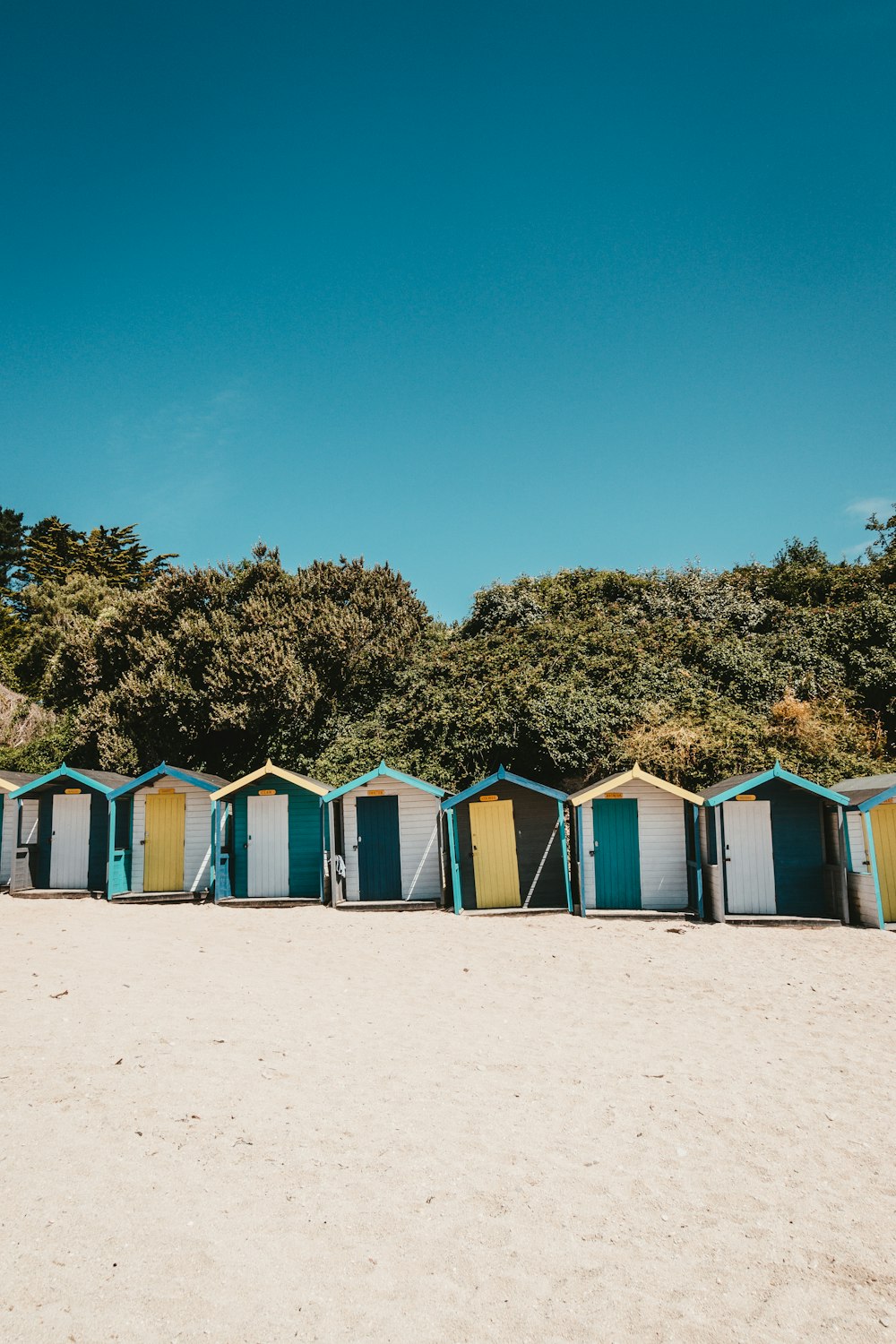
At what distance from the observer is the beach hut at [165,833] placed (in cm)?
1544

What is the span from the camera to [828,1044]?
7.43 meters

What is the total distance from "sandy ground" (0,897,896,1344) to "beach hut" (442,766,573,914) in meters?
4.36

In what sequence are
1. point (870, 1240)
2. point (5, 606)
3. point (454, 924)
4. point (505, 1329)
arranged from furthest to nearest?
1. point (5, 606)
2. point (454, 924)
3. point (870, 1240)
4. point (505, 1329)

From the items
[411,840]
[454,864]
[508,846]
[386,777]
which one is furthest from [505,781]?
[386,777]

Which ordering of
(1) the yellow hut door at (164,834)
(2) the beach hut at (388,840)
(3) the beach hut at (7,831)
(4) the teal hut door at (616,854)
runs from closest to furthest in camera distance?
1. (4) the teal hut door at (616,854)
2. (2) the beach hut at (388,840)
3. (1) the yellow hut door at (164,834)
4. (3) the beach hut at (7,831)

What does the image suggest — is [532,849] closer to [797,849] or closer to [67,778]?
[797,849]

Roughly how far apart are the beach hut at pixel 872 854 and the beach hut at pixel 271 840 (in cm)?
976

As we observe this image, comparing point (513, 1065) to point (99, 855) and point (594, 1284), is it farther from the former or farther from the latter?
point (99, 855)

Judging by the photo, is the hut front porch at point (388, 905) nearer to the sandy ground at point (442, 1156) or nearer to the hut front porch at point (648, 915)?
the hut front porch at point (648, 915)

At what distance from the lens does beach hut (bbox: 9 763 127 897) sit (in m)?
15.8

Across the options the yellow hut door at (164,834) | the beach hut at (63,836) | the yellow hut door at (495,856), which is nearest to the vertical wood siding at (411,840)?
the yellow hut door at (495,856)

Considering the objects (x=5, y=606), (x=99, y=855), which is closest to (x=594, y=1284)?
(x=99, y=855)

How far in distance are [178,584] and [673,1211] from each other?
22.8 metres

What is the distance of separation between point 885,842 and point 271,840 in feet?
37.7
